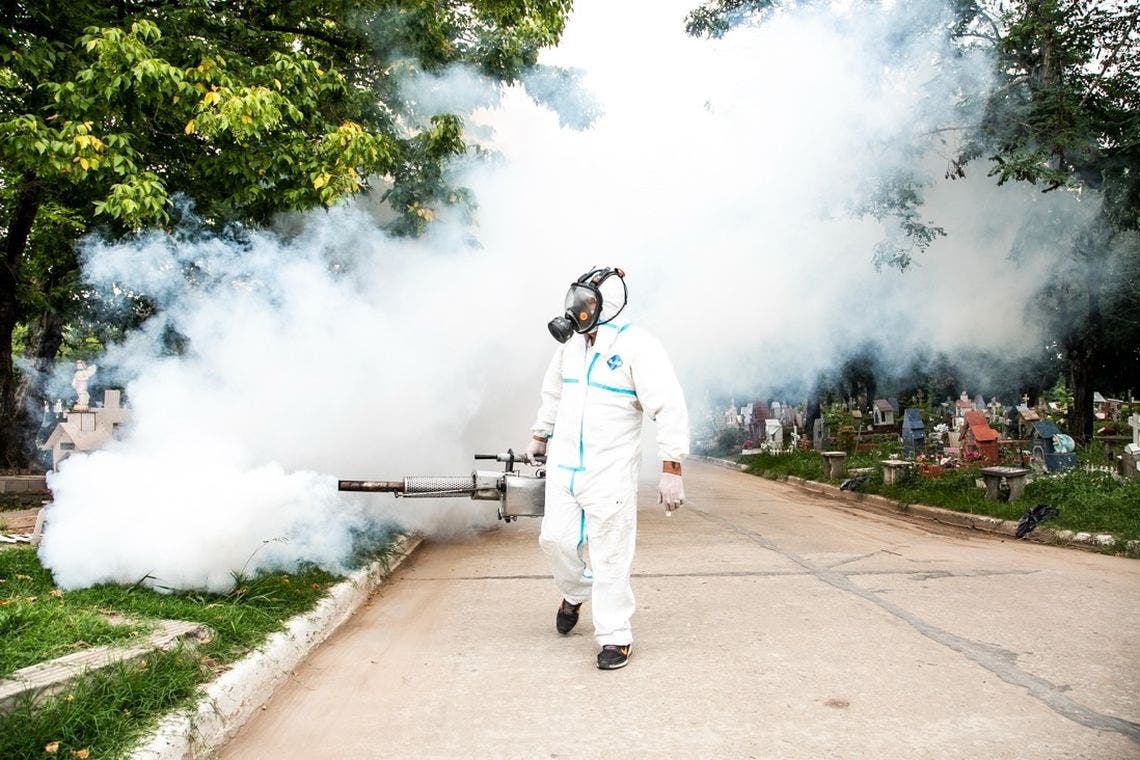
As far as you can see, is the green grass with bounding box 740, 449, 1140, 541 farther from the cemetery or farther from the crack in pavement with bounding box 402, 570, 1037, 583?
the crack in pavement with bounding box 402, 570, 1037, 583

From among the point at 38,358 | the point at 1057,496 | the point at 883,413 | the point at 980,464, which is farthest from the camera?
the point at 883,413

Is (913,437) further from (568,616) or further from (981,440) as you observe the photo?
(568,616)

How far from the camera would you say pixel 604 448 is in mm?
4324

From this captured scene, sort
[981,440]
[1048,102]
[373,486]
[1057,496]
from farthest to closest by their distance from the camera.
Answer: [981,440] → [1048,102] → [1057,496] → [373,486]

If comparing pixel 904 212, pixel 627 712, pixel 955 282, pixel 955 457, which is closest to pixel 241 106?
pixel 627 712

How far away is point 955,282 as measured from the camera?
56.5 feet

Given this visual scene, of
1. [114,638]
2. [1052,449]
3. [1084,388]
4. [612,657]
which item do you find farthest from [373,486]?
[1084,388]

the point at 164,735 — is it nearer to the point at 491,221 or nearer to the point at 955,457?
the point at 491,221

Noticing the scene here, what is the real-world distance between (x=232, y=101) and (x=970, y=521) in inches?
341

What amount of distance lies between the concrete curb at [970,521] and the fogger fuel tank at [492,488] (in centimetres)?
584

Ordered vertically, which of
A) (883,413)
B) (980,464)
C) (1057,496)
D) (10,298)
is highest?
(10,298)

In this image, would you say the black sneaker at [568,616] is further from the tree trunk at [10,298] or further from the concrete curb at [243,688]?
the tree trunk at [10,298]

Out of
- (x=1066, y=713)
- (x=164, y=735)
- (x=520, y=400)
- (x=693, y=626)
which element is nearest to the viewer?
(x=164, y=735)

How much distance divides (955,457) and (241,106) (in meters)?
11.5
